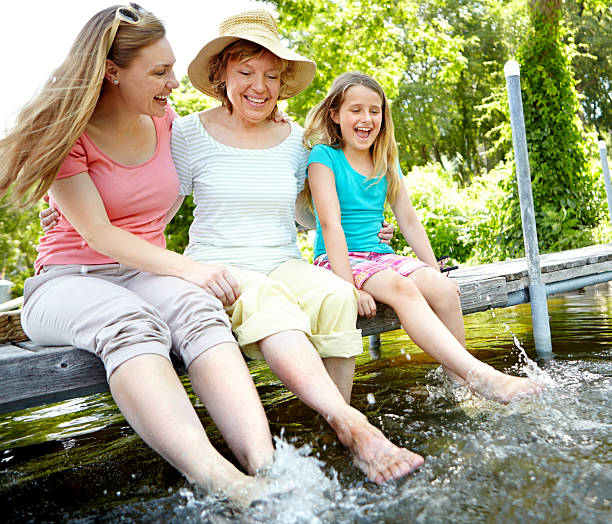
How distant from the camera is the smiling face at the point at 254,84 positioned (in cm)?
261

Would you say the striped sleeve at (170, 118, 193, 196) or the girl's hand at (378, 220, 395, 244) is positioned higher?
the striped sleeve at (170, 118, 193, 196)

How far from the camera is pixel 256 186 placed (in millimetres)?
2625

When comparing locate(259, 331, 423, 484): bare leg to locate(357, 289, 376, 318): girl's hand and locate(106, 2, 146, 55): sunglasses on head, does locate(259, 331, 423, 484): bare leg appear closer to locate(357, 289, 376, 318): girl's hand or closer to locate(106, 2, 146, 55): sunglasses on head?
locate(357, 289, 376, 318): girl's hand

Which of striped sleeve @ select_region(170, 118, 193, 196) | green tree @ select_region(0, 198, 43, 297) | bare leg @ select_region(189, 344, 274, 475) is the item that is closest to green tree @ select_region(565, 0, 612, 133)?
green tree @ select_region(0, 198, 43, 297)

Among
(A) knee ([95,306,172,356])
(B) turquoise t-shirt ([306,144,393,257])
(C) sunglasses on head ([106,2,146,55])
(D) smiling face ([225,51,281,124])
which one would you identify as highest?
(C) sunglasses on head ([106,2,146,55])

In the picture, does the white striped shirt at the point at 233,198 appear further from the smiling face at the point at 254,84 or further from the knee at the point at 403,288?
the knee at the point at 403,288

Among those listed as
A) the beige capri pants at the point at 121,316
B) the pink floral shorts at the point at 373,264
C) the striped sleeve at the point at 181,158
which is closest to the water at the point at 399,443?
the beige capri pants at the point at 121,316

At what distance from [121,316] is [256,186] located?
0.93m

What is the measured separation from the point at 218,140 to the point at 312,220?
0.76 m

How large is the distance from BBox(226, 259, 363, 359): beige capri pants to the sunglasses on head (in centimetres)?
89


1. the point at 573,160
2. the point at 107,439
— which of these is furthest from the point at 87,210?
the point at 573,160

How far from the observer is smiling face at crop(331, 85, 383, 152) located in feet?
9.82

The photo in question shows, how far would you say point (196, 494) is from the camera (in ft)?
5.50

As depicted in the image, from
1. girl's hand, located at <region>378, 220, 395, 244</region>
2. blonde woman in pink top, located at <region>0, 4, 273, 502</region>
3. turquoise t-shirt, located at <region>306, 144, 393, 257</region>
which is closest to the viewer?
blonde woman in pink top, located at <region>0, 4, 273, 502</region>
